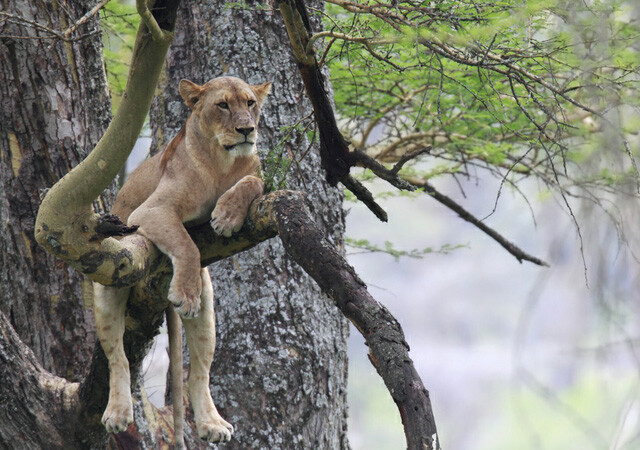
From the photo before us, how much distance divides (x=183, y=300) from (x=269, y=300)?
1551 mm

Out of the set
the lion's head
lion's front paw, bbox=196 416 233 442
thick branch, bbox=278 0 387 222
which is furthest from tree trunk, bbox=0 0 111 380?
thick branch, bbox=278 0 387 222

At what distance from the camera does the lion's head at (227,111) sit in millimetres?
4281

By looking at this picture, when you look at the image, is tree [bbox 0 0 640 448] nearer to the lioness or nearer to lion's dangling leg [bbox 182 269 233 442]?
the lioness

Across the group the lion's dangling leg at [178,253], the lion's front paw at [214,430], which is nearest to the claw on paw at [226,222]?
the lion's dangling leg at [178,253]

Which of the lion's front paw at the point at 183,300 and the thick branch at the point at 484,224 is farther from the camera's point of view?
the thick branch at the point at 484,224

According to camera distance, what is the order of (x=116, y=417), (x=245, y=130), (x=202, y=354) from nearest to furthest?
(x=116, y=417) → (x=245, y=130) → (x=202, y=354)

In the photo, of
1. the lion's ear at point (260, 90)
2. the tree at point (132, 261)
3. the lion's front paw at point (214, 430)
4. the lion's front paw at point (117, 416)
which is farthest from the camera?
the lion's ear at point (260, 90)

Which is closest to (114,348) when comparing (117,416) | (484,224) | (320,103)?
(117,416)

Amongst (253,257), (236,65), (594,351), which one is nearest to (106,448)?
(253,257)

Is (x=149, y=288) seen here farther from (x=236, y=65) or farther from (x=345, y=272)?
(x=236, y=65)

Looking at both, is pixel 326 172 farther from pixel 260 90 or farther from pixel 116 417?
pixel 116 417

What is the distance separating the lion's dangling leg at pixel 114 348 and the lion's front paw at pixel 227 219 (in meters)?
0.68

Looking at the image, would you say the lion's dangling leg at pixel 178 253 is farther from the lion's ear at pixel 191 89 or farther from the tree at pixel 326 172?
the lion's ear at pixel 191 89

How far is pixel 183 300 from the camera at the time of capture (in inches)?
152
